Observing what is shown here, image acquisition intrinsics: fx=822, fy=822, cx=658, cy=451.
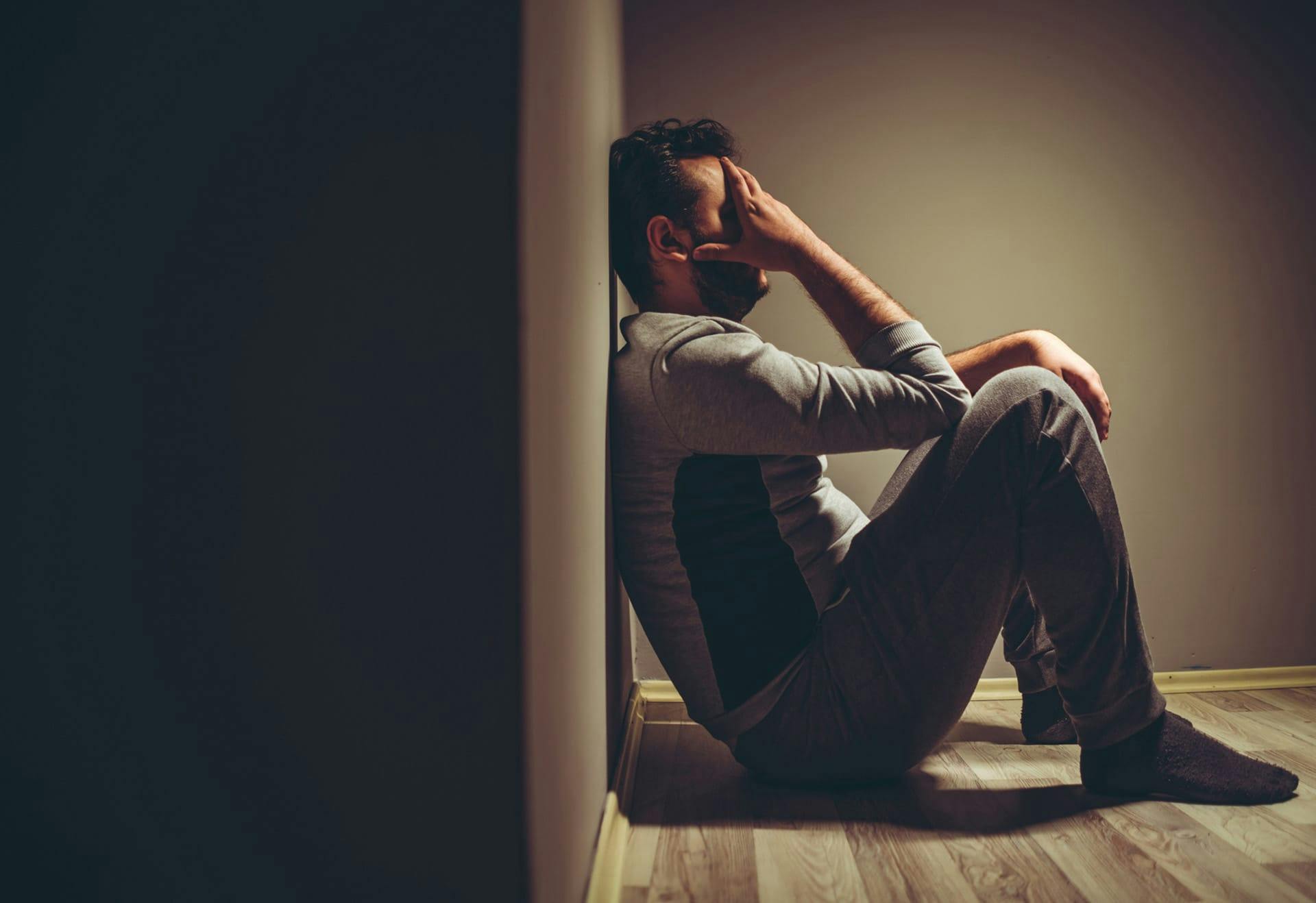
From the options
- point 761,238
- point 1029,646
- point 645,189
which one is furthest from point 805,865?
point 645,189

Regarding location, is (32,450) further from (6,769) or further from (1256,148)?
(1256,148)

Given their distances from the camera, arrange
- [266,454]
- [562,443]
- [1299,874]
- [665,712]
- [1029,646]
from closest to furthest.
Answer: [266,454] → [562,443] → [1299,874] → [1029,646] → [665,712]

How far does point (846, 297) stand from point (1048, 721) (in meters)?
0.84

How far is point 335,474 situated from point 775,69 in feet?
5.49

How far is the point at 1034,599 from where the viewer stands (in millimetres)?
1131

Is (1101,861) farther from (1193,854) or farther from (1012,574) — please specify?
(1012,574)

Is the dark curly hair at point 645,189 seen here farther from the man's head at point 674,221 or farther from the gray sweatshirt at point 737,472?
the gray sweatshirt at point 737,472

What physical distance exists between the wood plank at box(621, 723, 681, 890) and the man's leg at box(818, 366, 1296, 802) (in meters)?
0.32

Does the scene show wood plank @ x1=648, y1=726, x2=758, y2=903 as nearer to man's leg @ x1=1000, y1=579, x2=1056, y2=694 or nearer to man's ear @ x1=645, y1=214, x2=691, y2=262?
man's leg @ x1=1000, y1=579, x2=1056, y2=694

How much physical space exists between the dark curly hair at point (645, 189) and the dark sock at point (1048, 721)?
38.6 inches

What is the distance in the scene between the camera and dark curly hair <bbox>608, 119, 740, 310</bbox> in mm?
1325

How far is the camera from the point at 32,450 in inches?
20.1

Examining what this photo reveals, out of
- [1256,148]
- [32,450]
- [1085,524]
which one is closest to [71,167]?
[32,450]

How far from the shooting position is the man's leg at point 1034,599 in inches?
43.2
